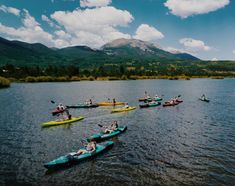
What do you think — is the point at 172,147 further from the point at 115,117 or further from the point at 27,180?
the point at 115,117

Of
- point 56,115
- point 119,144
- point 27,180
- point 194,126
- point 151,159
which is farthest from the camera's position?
point 56,115

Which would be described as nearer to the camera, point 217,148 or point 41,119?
point 217,148

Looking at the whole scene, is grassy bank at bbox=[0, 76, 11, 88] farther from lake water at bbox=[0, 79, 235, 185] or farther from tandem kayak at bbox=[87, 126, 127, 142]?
tandem kayak at bbox=[87, 126, 127, 142]

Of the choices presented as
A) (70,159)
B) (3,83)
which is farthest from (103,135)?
(3,83)

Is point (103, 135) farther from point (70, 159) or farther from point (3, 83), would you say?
point (3, 83)

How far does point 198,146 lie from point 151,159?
8208mm

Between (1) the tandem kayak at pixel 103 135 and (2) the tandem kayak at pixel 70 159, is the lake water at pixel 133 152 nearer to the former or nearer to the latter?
(2) the tandem kayak at pixel 70 159

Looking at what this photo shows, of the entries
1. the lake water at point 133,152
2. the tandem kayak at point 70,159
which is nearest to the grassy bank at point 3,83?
the lake water at point 133,152

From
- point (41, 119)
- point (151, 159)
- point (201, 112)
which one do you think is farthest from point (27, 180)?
point (201, 112)

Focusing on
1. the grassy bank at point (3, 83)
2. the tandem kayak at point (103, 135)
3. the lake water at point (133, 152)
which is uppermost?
the grassy bank at point (3, 83)

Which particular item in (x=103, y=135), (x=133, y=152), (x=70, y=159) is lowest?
(x=133, y=152)

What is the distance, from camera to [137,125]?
145 ft

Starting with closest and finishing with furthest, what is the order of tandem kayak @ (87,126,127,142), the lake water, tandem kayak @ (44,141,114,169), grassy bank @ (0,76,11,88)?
1. the lake water
2. tandem kayak @ (44,141,114,169)
3. tandem kayak @ (87,126,127,142)
4. grassy bank @ (0,76,11,88)

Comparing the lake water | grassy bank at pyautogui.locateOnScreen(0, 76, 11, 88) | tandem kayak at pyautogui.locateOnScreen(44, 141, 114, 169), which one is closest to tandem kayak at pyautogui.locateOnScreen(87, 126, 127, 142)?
the lake water
